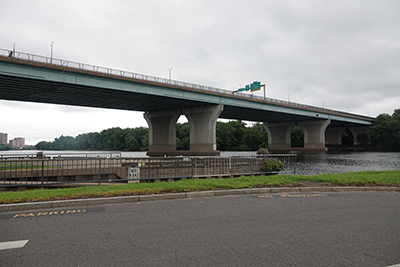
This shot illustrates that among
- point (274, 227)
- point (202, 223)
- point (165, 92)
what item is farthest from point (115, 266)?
point (165, 92)

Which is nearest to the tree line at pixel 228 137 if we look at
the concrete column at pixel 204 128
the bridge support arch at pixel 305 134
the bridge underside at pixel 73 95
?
the bridge support arch at pixel 305 134

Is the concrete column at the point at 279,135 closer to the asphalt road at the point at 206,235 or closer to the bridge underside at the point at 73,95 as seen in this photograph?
the bridge underside at the point at 73,95

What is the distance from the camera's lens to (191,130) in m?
56.9

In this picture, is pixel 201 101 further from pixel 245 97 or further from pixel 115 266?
pixel 115 266

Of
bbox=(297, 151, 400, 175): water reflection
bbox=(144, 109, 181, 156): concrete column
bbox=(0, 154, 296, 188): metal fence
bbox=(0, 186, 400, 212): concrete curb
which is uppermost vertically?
bbox=(144, 109, 181, 156): concrete column

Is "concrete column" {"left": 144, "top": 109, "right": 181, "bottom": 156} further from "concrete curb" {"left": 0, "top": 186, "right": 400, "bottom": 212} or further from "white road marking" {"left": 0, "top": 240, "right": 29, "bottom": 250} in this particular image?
"white road marking" {"left": 0, "top": 240, "right": 29, "bottom": 250}

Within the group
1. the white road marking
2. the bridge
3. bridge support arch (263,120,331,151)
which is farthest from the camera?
bridge support arch (263,120,331,151)

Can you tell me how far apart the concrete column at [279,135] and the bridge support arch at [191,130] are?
1697 inches

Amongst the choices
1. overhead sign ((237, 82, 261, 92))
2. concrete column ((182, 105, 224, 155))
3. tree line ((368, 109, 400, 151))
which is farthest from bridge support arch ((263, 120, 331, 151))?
concrete column ((182, 105, 224, 155))

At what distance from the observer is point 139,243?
5031 mm

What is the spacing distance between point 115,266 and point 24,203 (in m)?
5.46

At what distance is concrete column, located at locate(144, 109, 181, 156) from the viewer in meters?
60.7

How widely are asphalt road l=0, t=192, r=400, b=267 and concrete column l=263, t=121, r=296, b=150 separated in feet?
280

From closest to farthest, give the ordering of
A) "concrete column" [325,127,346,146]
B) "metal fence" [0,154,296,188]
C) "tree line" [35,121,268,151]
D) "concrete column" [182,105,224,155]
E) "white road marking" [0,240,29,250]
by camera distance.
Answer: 1. "white road marking" [0,240,29,250]
2. "metal fence" [0,154,296,188]
3. "concrete column" [182,105,224,155]
4. "concrete column" [325,127,346,146]
5. "tree line" [35,121,268,151]
